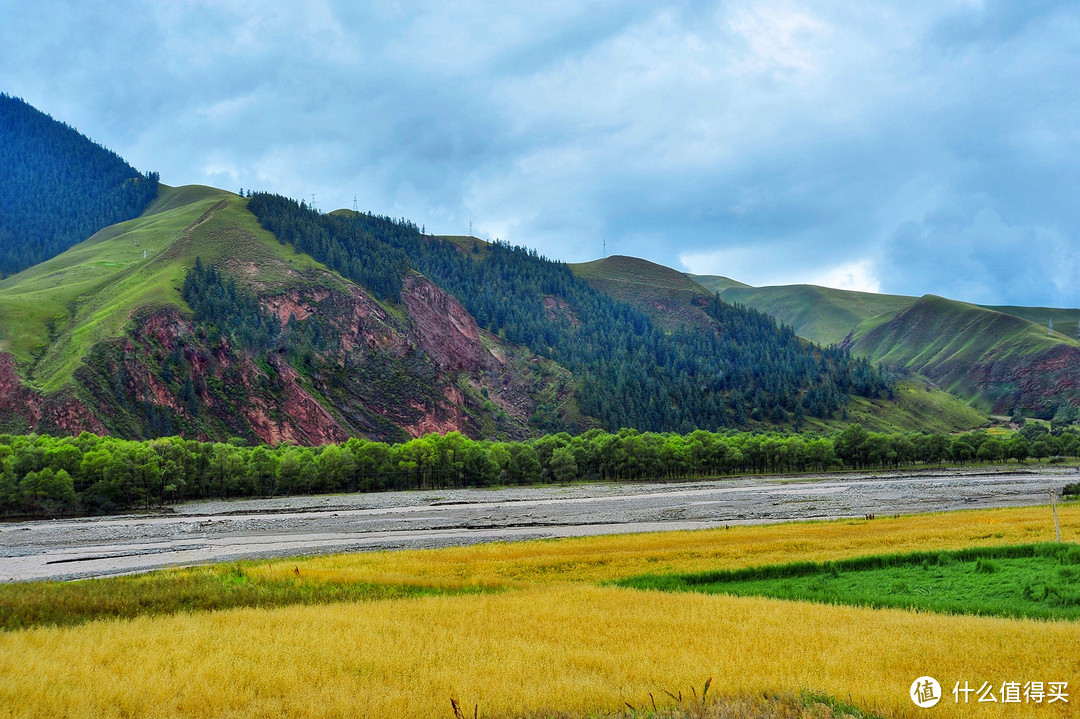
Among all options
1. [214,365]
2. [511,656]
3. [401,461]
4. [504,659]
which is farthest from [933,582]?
[214,365]

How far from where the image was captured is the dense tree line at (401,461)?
3477 inches

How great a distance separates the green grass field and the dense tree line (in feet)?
278

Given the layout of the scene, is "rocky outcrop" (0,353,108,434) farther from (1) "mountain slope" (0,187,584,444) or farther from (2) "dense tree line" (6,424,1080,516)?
(2) "dense tree line" (6,424,1080,516)

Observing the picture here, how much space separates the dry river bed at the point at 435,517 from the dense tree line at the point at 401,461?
7.47 m

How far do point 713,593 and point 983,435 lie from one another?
15735 centimetres

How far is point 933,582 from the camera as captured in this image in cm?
2958

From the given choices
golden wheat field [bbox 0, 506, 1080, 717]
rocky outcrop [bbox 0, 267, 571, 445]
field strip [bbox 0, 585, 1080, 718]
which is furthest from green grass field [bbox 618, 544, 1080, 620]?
rocky outcrop [bbox 0, 267, 571, 445]

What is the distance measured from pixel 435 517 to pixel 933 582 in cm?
5651

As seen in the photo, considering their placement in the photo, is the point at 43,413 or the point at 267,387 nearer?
the point at 43,413

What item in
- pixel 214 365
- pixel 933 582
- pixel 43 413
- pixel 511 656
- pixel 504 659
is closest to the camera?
pixel 504 659

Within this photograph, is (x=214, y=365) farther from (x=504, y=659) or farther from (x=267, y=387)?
(x=504, y=659)

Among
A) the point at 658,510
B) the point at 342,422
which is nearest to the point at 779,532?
the point at 658,510

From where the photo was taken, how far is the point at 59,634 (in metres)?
21.0

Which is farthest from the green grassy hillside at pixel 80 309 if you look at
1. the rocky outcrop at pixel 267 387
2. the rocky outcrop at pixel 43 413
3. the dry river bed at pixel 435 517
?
→ the dry river bed at pixel 435 517
